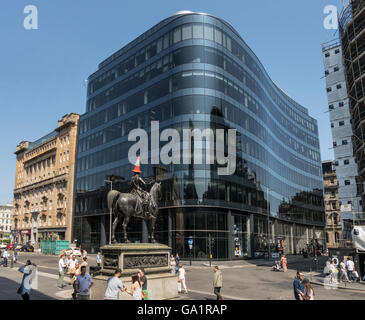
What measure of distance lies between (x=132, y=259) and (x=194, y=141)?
3187 centimetres

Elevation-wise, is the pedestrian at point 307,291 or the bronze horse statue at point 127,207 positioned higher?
the bronze horse statue at point 127,207

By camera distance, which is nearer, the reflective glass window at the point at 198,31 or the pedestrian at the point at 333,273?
the pedestrian at the point at 333,273

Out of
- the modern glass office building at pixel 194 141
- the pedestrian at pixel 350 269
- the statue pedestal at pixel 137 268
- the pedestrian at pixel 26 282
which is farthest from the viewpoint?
the modern glass office building at pixel 194 141

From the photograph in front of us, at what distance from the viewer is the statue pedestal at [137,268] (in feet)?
43.0

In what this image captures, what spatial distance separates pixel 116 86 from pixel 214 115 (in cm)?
2338

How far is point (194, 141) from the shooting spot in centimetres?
4447

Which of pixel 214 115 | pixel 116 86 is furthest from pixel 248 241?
pixel 116 86

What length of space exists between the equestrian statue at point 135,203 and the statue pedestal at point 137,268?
0.99 meters

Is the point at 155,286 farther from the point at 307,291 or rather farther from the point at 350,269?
the point at 350,269

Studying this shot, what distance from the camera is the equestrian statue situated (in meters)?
14.6

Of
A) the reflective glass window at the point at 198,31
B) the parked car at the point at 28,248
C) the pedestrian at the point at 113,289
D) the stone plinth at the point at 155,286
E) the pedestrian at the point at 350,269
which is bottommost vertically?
the parked car at the point at 28,248

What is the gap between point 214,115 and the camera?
152 feet

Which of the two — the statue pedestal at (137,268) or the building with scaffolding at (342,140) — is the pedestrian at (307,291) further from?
the building with scaffolding at (342,140)

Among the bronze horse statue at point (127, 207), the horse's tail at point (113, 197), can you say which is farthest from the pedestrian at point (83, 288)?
the horse's tail at point (113, 197)
